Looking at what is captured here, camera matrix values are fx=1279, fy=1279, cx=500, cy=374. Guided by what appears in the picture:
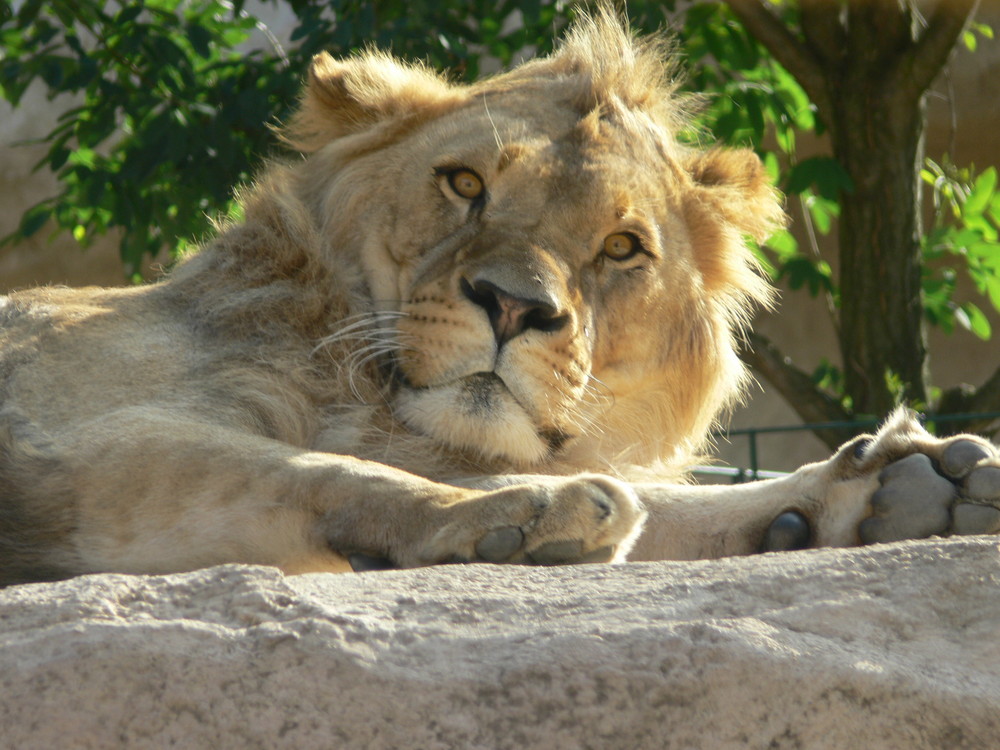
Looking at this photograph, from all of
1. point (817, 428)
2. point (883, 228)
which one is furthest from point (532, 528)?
point (883, 228)

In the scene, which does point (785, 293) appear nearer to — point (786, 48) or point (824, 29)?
point (824, 29)

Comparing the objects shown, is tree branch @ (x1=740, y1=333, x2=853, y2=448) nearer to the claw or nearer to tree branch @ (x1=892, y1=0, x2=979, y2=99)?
tree branch @ (x1=892, y1=0, x2=979, y2=99)

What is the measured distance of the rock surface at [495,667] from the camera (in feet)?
4.97

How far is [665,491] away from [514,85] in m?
1.30

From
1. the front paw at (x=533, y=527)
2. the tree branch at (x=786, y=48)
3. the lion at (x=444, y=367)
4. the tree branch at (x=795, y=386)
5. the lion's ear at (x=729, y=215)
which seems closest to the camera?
the front paw at (x=533, y=527)

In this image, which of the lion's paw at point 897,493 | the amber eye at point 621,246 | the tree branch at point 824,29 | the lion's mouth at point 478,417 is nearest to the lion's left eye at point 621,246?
the amber eye at point 621,246

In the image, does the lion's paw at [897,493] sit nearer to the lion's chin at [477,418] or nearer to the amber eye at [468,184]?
the lion's chin at [477,418]

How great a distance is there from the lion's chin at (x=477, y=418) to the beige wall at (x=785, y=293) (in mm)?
8678

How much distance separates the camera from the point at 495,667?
1584 millimetres

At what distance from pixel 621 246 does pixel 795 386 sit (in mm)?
3621

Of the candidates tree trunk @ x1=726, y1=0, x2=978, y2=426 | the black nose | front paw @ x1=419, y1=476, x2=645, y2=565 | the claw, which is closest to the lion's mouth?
the black nose

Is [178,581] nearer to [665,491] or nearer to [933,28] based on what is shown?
[665,491]

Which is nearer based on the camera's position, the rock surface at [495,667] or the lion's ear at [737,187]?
the rock surface at [495,667]

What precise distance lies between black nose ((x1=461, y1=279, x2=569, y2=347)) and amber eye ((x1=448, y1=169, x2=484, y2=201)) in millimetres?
414
